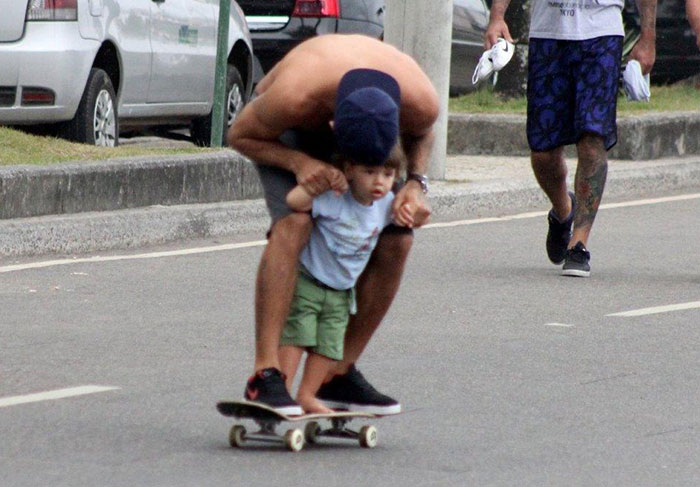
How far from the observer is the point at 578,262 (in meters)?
8.04

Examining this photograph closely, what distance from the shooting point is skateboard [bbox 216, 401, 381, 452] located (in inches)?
178

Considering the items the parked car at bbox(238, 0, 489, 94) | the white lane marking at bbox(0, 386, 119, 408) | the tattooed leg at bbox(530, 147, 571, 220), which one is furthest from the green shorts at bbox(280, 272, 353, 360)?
the parked car at bbox(238, 0, 489, 94)

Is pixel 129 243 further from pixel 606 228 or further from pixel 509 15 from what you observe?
pixel 509 15

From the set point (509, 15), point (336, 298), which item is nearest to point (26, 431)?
point (336, 298)

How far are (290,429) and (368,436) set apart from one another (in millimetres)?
198

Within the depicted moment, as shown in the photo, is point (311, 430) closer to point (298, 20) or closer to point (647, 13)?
point (647, 13)

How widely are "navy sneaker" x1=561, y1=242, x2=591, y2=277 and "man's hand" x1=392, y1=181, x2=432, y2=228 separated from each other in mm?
3474

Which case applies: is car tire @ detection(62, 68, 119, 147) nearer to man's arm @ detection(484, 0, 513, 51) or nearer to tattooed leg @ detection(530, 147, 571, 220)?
man's arm @ detection(484, 0, 513, 51)

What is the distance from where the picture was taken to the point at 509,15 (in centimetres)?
1588

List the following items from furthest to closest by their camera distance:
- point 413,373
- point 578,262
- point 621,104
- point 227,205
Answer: point 621,104, point 227,205, point 578,262, point 413,373

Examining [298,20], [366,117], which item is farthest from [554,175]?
[298,20]

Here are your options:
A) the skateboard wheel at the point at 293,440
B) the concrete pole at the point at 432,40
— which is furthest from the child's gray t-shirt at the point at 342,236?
the concrete pole at the point at 432,40

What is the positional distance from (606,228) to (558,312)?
2883mm

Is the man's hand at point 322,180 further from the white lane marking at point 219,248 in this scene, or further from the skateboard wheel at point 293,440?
the white lane marking at point 219,248
